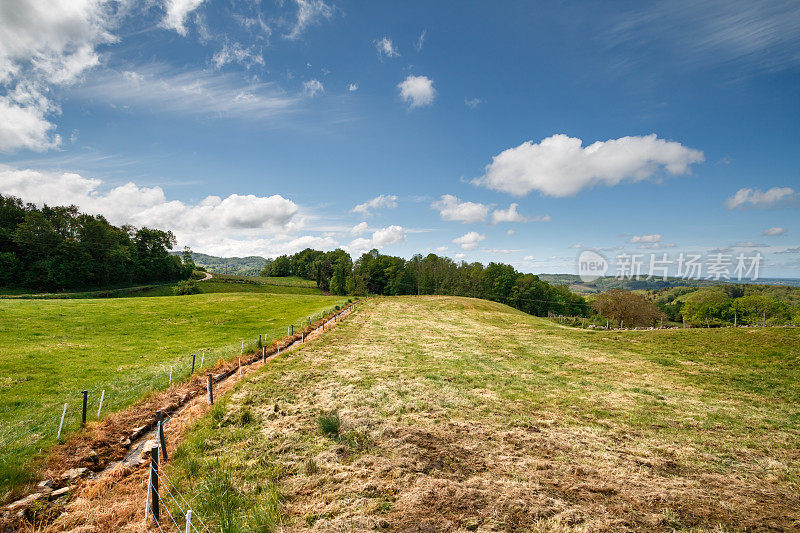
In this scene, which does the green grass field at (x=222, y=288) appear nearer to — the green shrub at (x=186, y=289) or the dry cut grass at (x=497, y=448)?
the green shrub at (x=186, y=289)

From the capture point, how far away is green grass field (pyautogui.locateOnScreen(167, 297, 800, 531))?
20.8 ft

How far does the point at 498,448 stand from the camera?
908cm

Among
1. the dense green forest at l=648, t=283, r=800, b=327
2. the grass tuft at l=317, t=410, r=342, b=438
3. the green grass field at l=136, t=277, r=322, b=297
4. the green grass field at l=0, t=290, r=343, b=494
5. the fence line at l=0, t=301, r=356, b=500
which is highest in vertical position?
the dense green forest at l=648, t=283, r=800, b=327

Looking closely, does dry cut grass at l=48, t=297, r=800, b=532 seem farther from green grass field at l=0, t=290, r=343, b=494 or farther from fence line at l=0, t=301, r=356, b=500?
green grass field at l=0, t=290, r=343, b=494

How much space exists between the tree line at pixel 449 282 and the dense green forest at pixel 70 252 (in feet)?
189

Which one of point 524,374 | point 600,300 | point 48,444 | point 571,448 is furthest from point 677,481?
point 600,300

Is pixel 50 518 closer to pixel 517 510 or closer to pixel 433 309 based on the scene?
pixel 517 510

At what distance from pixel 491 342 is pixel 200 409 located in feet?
79.7

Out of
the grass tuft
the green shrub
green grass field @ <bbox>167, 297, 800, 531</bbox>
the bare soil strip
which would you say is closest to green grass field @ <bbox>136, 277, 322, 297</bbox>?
the green shrub

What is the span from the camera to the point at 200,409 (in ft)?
39.3

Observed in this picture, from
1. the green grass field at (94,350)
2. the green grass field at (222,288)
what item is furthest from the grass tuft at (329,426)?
the green grass field at (222,288)

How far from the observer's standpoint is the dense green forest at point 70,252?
216 ft

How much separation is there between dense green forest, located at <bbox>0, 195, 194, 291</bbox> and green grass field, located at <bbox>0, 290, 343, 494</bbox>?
44.1 m

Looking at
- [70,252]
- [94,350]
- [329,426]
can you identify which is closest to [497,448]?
[329,426]
